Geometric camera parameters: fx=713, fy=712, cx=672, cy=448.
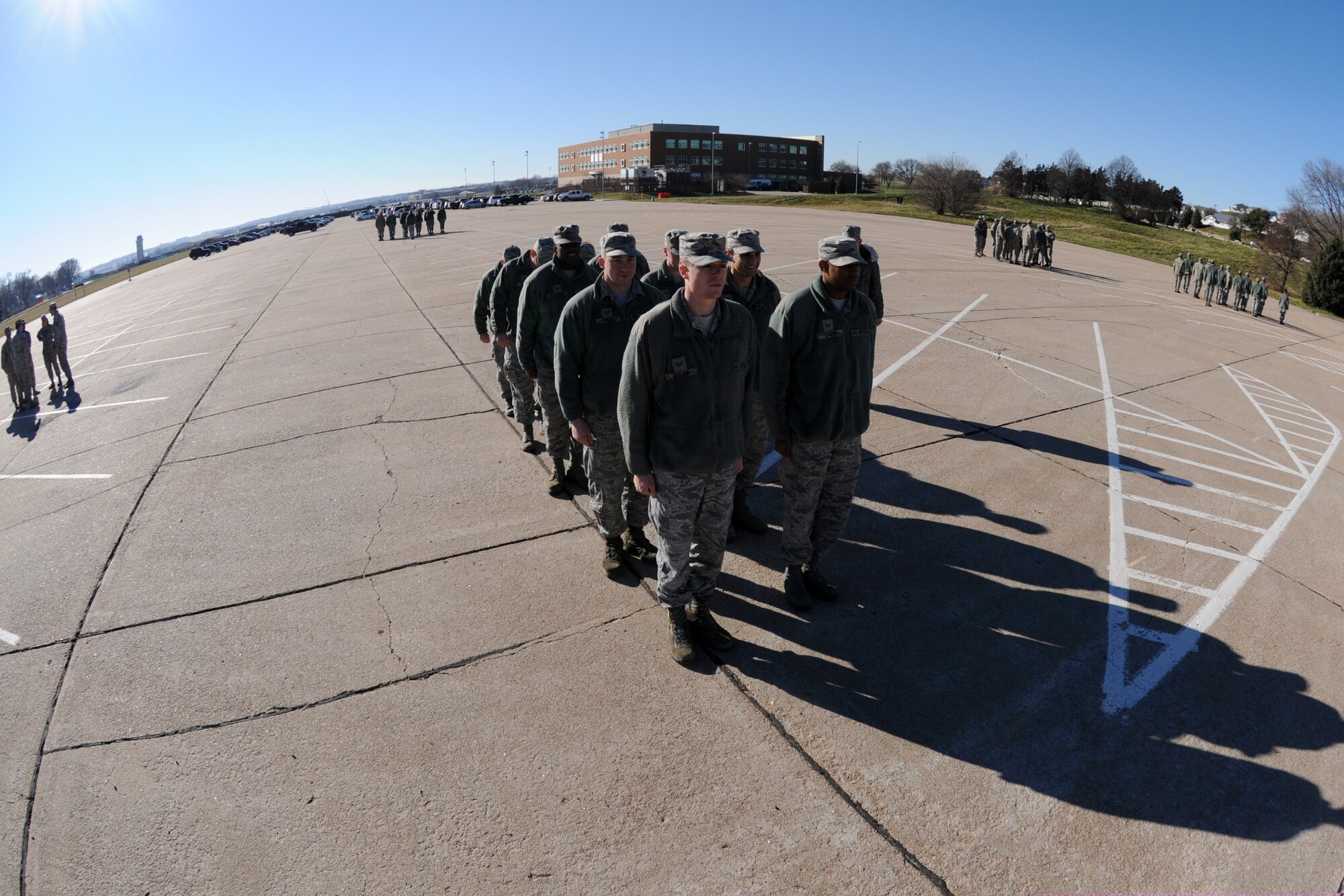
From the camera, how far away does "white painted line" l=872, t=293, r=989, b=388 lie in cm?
960

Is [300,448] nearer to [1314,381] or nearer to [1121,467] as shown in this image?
[1121,467]

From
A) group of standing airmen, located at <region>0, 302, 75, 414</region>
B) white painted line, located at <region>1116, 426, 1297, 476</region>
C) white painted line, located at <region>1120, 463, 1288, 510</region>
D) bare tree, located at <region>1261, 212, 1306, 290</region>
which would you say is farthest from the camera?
bare tree, located at <region>1261, 212, 1306, 290</region>

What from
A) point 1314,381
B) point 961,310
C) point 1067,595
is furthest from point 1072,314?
point 1067,595

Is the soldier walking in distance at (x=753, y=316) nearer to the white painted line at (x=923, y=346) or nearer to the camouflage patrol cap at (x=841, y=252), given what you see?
the camouflage patrol cap at (x=841, y=252)

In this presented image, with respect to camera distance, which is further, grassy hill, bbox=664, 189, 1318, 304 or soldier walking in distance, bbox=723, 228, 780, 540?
grassy hill, bbox=664, 189, 1318, 304

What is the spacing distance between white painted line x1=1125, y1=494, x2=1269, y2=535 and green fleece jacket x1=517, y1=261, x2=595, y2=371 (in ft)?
16.7

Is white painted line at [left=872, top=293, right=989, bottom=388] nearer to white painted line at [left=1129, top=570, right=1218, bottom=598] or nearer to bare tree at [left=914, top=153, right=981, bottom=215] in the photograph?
white painted line at [left=1129, top=570, right=1218, bottom=598]

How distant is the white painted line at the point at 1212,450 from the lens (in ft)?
24.3

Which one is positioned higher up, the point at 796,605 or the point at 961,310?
the point at 961,310

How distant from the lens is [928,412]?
8273 mm

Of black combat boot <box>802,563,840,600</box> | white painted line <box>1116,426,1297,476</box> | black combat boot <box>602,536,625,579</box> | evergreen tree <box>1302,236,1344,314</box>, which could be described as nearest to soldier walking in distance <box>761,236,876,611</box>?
black combat boot <box>802,563,840,600</box>

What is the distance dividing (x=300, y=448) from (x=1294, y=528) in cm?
922

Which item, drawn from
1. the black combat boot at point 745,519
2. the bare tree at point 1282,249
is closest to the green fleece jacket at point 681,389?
the black combat boot at point 745,519

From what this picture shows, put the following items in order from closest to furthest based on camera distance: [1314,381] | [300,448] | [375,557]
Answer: [375,557] → [300,448] → [1314,381]
